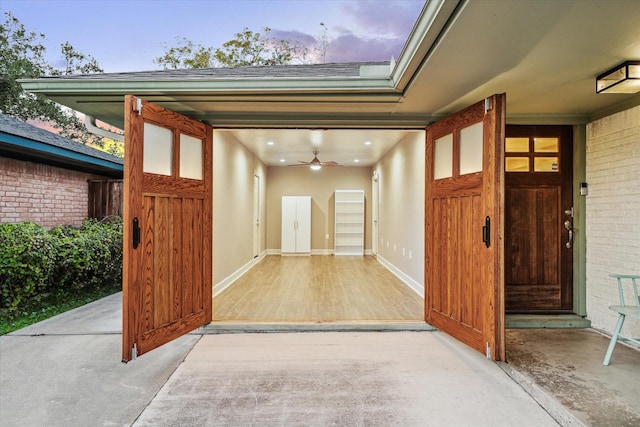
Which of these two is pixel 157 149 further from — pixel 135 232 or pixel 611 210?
pixel 611 210

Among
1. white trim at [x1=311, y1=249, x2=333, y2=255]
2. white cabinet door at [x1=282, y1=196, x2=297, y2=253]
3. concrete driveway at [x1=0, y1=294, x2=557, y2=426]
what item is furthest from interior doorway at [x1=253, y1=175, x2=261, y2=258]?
concrete driveway at [x1=0, y1=294, x2=557, y2=426]

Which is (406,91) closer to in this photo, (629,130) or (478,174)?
(478,174)

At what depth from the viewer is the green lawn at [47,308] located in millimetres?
3624

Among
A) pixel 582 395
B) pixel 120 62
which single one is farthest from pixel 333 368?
pixel 120 62

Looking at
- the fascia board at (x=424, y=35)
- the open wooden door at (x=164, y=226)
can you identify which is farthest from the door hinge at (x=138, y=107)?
the fascia board at (x=424, y=35)

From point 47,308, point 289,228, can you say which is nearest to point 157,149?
point 47,308

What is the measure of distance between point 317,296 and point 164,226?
2.55 metres

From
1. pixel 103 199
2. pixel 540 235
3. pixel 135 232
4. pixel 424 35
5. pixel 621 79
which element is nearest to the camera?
pixel 424 35

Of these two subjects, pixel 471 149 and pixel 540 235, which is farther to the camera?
pixel 540 235

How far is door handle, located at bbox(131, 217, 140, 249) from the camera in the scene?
97.8 inches

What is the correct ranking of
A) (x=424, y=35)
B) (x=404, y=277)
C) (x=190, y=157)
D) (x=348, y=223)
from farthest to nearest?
1. (x=348, y=223)
2. (x=404, y=277)
3. (x=190, y=157)
4. (x=424, y=35)

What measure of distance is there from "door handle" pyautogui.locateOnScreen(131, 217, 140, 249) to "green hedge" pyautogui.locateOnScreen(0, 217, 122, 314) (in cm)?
229

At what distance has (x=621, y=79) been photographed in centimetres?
239

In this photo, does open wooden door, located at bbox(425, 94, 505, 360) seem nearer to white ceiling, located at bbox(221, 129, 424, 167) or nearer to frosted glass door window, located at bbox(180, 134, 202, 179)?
white ceiling, located at bbox(221, 129, 424, 167)
